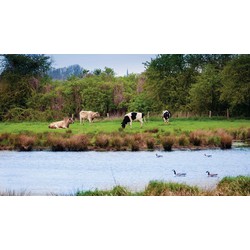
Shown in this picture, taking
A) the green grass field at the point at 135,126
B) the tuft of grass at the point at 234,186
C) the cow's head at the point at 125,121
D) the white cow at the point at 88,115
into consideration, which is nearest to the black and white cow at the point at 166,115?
the green grass field at the point at 135,126

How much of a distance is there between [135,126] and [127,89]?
596 millimetres

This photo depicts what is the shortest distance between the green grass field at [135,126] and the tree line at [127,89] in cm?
12

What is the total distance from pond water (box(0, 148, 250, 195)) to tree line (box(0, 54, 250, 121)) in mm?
692

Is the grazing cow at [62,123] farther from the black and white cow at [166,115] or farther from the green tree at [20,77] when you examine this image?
the black and white cow at [166,115]

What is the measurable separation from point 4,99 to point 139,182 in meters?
2.34

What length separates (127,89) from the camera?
11.6 meters

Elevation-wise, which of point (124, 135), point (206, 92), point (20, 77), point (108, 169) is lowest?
point (108, 169)

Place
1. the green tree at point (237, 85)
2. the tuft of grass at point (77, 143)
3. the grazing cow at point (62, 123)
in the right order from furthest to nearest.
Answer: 1. the grazing cow at point (62, 123)
2. the tuft of grass at point (77, 143)
3. the green tree at point (237, 85)

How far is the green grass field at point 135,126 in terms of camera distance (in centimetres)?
1121

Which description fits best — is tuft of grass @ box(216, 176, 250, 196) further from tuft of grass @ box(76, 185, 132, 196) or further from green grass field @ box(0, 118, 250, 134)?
tuft of grass @ box(76, 185, 132, 196)

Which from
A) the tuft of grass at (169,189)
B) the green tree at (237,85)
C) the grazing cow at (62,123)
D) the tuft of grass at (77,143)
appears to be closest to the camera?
the tuft of grass at (169,189)

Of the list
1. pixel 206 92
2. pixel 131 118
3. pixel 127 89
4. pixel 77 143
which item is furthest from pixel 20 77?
pixel 206 92

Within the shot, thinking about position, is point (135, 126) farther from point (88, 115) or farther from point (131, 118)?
point (88, 115)

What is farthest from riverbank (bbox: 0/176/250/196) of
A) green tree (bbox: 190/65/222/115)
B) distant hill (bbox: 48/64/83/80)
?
distant hill (bbox: 48/64/83/80)
